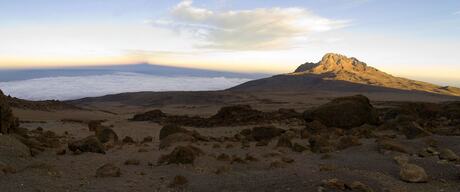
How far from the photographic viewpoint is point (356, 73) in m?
156

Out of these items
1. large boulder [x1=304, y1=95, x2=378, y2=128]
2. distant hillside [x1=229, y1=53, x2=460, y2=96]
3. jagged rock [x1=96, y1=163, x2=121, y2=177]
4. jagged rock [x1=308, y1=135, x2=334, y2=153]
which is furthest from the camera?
distant hillside [x1=229, y1=53, x2=460, y2=96]

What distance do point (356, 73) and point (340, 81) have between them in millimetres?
23431

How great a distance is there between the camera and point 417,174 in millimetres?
11586

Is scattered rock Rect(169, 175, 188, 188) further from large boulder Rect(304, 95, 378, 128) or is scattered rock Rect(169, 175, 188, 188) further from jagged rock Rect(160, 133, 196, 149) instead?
large boulder Rect(304, 95, 378, 128)

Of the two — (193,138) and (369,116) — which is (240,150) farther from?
(369,116)

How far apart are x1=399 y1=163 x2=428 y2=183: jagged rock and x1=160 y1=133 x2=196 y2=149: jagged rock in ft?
35.8

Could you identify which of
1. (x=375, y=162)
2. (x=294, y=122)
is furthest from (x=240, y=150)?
(x=294, y=122)

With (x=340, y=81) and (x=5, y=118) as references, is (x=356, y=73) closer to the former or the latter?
(x=340, y=81)

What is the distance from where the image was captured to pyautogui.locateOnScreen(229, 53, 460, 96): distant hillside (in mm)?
127312

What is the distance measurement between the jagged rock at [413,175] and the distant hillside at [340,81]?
365ft

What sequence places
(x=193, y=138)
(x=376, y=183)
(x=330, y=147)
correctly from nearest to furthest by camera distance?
1. (x=376, y=183)
2. (x=330, y=147)
3. (x=193, y=138)

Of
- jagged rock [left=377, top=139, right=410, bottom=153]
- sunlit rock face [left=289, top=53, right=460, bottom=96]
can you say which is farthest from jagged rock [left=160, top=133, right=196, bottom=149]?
sunlit rock face [left=289, top=53, right=460, bottom=96]

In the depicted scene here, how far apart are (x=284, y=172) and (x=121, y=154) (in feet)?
25.3

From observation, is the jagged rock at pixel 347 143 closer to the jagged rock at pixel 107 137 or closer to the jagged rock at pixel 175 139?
the jagged rock at pixel 175 139
